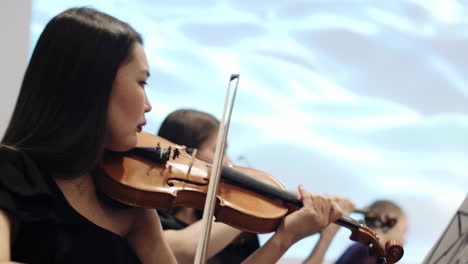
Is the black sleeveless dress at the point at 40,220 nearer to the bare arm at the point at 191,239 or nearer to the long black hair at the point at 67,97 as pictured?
the long black hair at the point at 67,97

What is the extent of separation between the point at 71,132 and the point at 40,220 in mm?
120

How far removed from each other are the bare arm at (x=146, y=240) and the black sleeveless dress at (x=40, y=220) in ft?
0.31

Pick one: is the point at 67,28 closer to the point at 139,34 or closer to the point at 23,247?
the point at 139,34

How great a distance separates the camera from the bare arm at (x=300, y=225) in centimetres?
102

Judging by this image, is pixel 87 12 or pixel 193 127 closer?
pixel 87 12

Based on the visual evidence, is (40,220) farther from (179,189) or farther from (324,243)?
(324,243)

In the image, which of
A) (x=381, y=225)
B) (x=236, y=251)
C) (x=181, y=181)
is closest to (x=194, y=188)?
(x=181, y=181)

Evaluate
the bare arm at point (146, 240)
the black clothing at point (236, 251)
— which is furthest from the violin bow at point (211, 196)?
the black clothing at point (236, 251)

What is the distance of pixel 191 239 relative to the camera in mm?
1320

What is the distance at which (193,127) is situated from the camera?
1421mm

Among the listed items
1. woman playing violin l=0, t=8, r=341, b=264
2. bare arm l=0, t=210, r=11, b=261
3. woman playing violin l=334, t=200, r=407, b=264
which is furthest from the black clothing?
bare arm l=0, t=210, r=11, b=261

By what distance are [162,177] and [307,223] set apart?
281 millimetres

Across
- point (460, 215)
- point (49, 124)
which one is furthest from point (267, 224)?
point (49, 124)

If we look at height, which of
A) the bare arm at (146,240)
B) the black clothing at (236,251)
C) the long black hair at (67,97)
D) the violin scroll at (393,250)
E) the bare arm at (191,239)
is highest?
the long black hair at (67,97)
